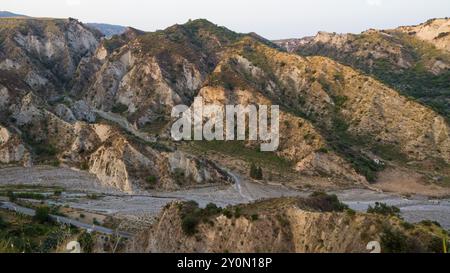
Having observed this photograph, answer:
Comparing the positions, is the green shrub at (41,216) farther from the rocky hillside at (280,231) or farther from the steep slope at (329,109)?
the steep slope at (329,109)

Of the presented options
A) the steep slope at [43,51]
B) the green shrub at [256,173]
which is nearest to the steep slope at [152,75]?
the steep slope at [43,51]

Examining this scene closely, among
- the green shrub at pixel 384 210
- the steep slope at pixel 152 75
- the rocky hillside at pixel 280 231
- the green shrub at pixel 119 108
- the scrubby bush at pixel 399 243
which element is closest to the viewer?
the scrubby bush at pixel 399 243

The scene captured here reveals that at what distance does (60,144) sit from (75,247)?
93351 millimetres

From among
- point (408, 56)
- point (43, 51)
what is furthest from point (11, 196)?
point (408, 56)

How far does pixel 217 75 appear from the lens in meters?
122

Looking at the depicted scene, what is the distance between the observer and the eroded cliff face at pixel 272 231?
1221 inches

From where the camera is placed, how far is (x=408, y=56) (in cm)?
16912

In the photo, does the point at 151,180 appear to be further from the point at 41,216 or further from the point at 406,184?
the point at 406,184

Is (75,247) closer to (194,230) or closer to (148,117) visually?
(194,230)

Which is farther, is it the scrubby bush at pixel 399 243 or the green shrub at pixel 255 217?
the green shrub at pixel 255 217

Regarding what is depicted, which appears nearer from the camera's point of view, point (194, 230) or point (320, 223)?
point (320, 223)

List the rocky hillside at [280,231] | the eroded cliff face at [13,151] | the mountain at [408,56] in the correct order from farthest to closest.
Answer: the mountain at [408,56]
the eroded cliff face at [13,151]
the rocky hillside at [280,231]

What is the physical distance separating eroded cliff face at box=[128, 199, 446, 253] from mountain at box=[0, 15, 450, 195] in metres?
43.2
